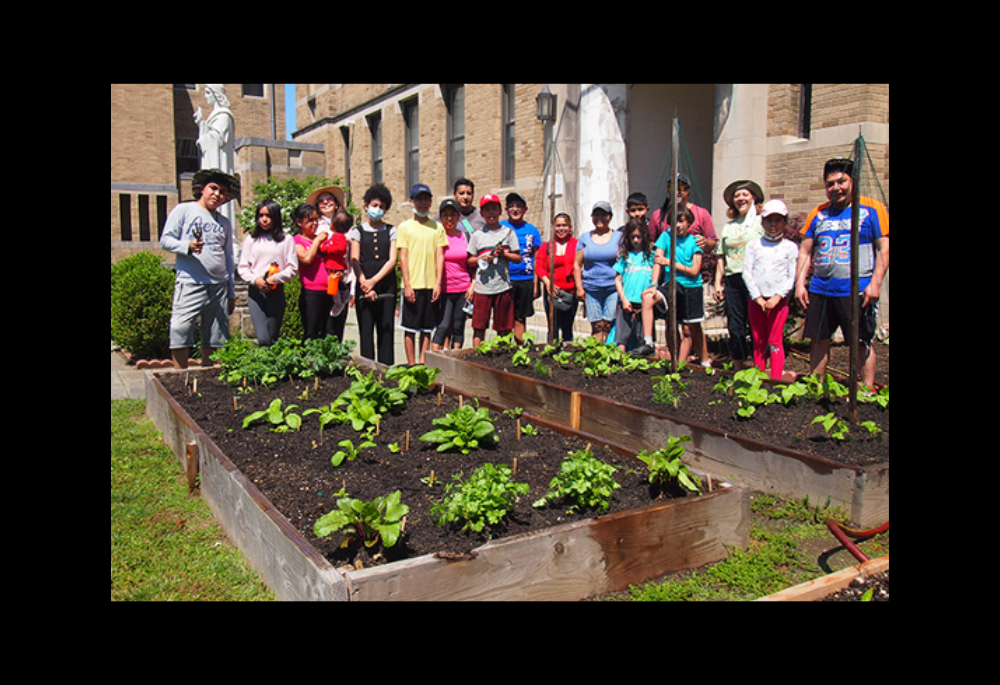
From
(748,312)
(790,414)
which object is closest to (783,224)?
(748,312)

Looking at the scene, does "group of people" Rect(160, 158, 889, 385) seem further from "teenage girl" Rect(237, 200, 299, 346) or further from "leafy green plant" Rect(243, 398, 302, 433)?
"leafy green plant" Rect(243, 398, 302, 433)

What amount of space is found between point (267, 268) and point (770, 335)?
459 centimetres

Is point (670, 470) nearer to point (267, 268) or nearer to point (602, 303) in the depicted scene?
point (602, 303)

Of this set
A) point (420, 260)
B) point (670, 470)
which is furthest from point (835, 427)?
point (420, 260)

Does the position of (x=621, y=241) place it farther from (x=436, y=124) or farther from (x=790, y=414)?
(x=436, y=124)

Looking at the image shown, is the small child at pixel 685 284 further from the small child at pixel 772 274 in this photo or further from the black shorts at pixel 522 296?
the black shorts at pixel 522 296

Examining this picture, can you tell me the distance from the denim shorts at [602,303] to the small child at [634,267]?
0.55 feet

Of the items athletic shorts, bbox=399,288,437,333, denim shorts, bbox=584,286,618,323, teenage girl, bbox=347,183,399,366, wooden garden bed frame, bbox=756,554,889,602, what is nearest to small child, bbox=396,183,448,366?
athletic shorts, bbox=399,288,437,333

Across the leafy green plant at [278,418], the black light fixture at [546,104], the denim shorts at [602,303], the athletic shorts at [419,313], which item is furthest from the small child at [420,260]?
the black light fixture at [546,104]

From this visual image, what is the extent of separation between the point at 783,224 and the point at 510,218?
2822mm

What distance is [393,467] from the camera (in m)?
4.00

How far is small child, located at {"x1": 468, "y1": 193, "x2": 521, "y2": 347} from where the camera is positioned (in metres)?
7.40

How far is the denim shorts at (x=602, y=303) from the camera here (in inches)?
294

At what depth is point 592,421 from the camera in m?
5.35
